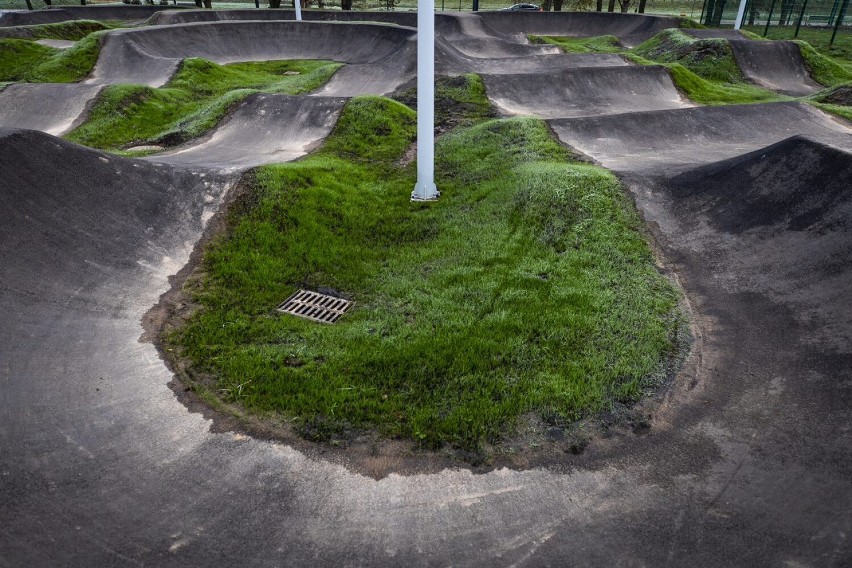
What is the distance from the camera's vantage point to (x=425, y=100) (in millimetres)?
10125

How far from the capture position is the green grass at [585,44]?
99.6 feet

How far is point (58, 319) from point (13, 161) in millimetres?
3057

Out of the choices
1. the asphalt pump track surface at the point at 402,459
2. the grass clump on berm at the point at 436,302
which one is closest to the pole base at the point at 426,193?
the grass clump on berm at the point at 436,302

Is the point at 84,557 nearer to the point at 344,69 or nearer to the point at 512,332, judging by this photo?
the point at 512,332

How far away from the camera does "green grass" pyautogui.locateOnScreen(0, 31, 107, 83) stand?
2025cm

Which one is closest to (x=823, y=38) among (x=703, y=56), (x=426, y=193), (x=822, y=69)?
(x=822, y=69)

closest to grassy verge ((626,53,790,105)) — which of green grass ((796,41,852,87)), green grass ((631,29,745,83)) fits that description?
green grass ((631,29,745,83))

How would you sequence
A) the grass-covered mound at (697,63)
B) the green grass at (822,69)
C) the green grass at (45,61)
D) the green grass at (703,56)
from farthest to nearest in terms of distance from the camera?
the green grass at (822,69), the green grass at (703,56), the green grass at (45,61), the grass-covered mound at (697,63)

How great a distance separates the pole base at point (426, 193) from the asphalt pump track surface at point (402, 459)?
430 cm

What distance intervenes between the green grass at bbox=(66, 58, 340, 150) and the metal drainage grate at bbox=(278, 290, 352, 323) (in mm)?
8910

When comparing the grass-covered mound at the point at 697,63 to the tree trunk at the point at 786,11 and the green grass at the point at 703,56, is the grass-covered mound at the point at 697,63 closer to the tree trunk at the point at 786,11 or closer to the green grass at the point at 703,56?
the green grass at the point at 703,56

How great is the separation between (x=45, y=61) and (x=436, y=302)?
2338 centimetres

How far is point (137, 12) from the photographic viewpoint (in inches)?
1612

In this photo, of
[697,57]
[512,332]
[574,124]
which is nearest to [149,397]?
[512,332]
